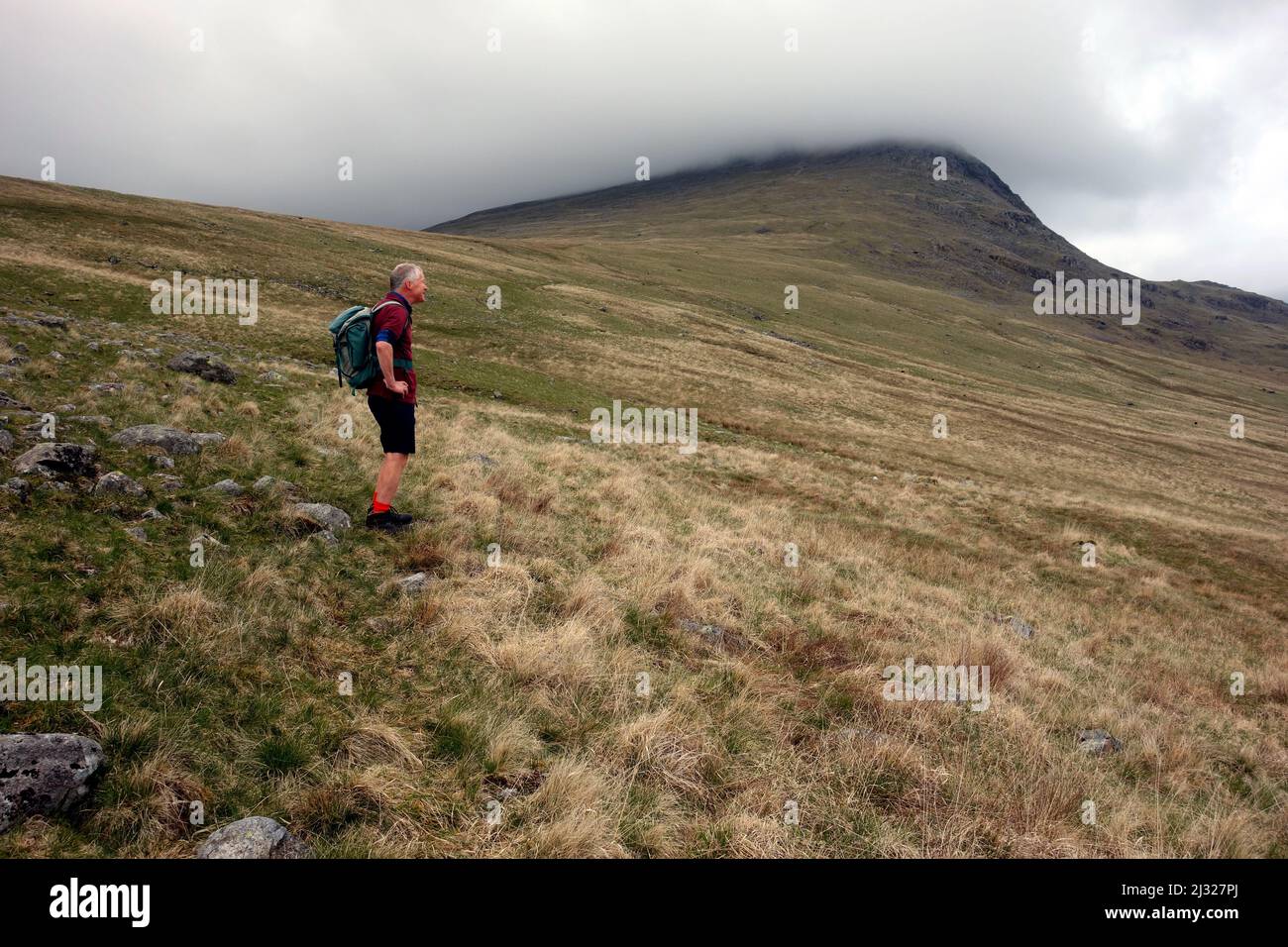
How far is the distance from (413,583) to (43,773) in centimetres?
345

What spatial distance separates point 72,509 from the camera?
19.9 ft

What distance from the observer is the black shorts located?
763cm

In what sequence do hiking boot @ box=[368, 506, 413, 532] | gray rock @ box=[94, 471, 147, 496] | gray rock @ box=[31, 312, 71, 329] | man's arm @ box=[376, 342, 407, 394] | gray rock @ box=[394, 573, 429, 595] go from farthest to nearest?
1. gray rock @ box=[31, 312, 71, 329]
2. hiking boot @ box=[368, 506, 413, 532]
3. man's arm @ box=[376, 342, 407, 394]
4. gray rock @ box=[94, 471, 147, 496]
5. gray rock @ box=[394, 573, 429, 595]

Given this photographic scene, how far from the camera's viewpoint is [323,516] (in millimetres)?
7547

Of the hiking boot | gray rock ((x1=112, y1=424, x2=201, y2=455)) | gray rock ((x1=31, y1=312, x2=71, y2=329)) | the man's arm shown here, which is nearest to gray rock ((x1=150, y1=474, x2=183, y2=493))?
gray rock ((x1=112, y1=424, x2=201, y2=455))

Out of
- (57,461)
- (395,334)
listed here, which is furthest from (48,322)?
(395,334)

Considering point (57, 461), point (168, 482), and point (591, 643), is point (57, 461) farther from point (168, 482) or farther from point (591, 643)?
point (591, 643)

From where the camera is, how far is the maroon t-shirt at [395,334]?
24.2 feet

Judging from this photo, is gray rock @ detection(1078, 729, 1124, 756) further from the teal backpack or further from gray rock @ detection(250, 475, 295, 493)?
gray rock @ detection(250, 475, 295, 493)

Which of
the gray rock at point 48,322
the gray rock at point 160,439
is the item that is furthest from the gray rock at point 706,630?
the gray rock at point 48,322

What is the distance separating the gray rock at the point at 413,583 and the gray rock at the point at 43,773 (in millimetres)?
3061

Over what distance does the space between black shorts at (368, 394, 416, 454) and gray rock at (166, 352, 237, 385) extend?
10.2 metres

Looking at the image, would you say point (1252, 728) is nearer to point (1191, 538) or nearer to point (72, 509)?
point (72, 509)
